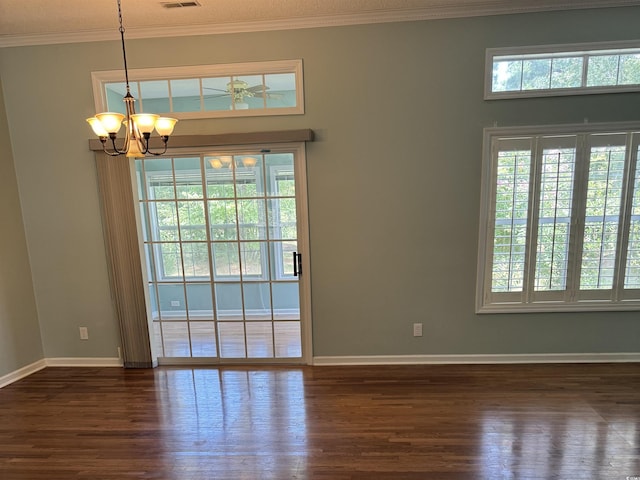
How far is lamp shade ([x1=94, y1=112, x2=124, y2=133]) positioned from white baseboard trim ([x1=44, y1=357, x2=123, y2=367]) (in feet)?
8.52

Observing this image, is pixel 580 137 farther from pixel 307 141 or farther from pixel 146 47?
pixel 146 47

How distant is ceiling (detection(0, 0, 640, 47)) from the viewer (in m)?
2.57

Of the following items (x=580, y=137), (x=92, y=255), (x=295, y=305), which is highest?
(x=580, y=137)

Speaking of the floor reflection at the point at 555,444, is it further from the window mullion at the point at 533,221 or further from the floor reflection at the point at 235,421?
the floor reflection at the point at 235,421

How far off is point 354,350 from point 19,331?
3.31 metres

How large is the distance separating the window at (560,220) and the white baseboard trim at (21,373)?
446cm

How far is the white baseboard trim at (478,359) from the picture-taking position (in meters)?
3.14

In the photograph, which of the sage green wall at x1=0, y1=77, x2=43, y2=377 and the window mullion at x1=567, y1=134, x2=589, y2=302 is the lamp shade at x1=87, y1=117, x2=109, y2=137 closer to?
the sage green wall at x1=0, y1=77, x2=43, y2=377

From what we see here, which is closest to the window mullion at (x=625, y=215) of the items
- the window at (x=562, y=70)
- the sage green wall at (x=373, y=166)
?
the sage green wall at (x=373, y=166)

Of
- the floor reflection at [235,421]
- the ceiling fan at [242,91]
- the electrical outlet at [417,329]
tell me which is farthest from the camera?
the electrical outlet at [417,329]

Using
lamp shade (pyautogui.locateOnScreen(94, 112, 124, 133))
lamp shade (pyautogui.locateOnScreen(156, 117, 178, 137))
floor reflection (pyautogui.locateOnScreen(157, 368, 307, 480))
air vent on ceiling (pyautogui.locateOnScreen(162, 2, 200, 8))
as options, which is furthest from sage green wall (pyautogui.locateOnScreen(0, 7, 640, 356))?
lamp shade (pyautogui.locateOnScreen(94, 112, 124, 133))

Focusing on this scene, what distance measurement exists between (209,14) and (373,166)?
185 centimetres

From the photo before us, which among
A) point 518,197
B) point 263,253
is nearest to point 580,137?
point 518,197

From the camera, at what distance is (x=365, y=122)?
2.94 metres
